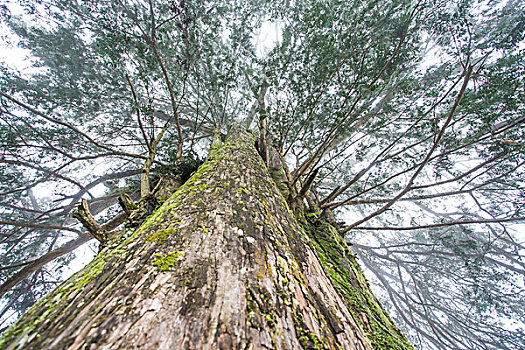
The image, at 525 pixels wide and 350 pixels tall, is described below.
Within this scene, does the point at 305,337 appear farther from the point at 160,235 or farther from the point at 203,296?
the point at 160,235

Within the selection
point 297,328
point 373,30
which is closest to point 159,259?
point 297,328

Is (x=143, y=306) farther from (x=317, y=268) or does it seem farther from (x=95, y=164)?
(x=95, y=164)

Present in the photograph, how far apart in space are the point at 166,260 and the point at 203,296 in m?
0.23

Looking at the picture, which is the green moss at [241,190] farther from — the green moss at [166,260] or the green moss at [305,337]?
the green moss at [305,337]

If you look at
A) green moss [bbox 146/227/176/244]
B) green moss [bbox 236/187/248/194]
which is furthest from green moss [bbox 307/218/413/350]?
green moss [bbox 146/227/176/244]

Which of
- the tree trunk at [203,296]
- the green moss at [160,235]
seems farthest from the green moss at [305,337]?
the green moss at [160,235]

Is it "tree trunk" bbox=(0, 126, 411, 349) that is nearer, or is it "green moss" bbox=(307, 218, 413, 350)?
"tree trunk" bbox=(0, 126, 411, 349)

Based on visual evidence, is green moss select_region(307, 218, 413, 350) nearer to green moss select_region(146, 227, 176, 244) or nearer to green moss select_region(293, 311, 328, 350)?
green moss select_region(293, 311, 328, 350)

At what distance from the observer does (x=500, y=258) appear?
8.00 m

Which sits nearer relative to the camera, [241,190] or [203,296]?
[203,296]

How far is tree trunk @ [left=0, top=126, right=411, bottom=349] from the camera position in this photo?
0.59m

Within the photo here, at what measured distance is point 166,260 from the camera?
84cm

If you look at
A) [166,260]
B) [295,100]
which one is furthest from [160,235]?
[295,100]

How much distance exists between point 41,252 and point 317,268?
9524 millimetres
